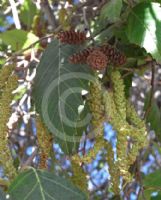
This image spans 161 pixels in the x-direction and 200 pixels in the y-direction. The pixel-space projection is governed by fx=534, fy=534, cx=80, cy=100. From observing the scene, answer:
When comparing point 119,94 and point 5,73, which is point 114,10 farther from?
point 5,73

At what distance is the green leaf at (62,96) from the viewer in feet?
4.97

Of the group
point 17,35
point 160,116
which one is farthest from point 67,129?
point 160,116

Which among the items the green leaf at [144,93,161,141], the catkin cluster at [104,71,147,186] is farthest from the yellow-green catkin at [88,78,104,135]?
the green leaf at [144,93,161,141]

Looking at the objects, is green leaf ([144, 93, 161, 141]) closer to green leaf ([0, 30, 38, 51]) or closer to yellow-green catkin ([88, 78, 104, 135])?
green leaf ([0, 30, 38, 51])

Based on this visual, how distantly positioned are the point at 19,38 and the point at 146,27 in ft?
2.07

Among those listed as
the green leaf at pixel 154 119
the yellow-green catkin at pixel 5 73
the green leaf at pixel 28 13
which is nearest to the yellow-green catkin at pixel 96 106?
the yellow-green catkin at pixel 5 73

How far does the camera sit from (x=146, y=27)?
1.55 meters

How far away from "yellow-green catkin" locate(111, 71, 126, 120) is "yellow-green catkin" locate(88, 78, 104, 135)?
0.04 meters

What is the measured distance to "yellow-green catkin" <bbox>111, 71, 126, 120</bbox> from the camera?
1.46 meters

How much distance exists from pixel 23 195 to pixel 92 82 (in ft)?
1.29

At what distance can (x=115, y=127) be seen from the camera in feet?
4.65

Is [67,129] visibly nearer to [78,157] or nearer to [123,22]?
[78,157]

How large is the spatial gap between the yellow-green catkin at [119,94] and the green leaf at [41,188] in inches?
9.5

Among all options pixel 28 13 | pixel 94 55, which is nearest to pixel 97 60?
pixel 94 55
